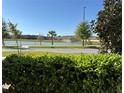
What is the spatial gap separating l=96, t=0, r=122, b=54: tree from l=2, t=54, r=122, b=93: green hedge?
7.69 feet

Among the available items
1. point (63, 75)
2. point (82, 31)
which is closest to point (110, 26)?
point (63, 75)

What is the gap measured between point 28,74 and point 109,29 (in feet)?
10.9

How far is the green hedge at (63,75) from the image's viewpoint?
4789 mm

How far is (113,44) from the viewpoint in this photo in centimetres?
748

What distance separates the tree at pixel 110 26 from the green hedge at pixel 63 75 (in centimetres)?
234

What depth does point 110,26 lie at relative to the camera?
746cm

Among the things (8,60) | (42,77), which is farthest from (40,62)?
(8,60)

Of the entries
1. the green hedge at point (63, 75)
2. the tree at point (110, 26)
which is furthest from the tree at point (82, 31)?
the green hedge at point (63, 75)

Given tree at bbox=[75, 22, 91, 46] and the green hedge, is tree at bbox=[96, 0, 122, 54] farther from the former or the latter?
tree at bbox=[75, 22, 91, 46]

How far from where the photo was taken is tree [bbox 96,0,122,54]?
734 centimetres

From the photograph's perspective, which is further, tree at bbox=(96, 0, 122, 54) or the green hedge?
tree at bbox=(96, 0, 122, 54)

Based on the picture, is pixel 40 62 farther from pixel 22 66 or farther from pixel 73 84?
pixel 73 84

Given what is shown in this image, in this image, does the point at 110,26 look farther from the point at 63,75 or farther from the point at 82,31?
the point at 82,31

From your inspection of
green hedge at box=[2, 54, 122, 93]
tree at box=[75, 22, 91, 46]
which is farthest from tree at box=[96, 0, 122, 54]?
tree at box=[75, 22, 91, 46]
